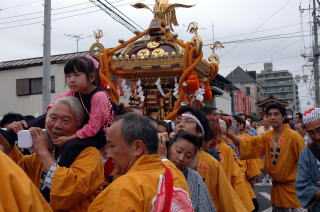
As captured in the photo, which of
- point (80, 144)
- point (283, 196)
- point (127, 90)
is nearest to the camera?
point (80, 144)

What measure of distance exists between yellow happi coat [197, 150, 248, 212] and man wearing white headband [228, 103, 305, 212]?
2.14 meters

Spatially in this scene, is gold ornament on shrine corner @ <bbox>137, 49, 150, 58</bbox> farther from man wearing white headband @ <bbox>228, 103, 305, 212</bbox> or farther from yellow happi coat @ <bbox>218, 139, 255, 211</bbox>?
yellow happi coat @ <bbox>218, 139, 255, 211</bbox>

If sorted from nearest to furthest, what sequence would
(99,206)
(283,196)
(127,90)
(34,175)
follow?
(99,206) < (34,175) < (283,196) < (127,90)

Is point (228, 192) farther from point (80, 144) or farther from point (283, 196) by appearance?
point (283, 196)

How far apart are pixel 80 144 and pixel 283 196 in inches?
141

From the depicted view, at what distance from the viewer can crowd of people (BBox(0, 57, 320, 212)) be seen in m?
1.54

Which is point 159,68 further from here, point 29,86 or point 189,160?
point 29,86

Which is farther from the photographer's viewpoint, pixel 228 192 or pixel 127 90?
pixel 127 90

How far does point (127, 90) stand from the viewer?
18.7ft

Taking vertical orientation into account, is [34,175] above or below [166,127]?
below

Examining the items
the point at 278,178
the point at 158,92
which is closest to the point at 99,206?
the point at 278,178

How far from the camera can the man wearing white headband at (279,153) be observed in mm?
4891

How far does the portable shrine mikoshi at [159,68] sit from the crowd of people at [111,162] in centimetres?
126

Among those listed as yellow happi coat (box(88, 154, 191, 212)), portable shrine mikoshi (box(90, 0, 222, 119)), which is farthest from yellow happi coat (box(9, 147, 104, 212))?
portable shrine mikoshi (box(90, 0, 222, 119))
